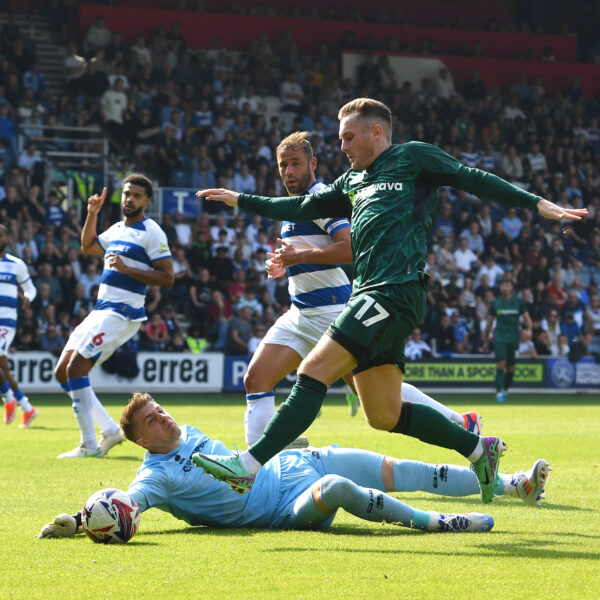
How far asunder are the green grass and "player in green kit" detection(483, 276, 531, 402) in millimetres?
11884

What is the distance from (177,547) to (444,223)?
837 inches

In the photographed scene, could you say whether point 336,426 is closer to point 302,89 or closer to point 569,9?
point 302,89

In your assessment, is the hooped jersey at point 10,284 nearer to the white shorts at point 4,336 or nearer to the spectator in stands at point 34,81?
the white shorts at point 4,336

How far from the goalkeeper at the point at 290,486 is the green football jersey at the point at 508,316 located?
1498 cm

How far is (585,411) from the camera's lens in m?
18.2

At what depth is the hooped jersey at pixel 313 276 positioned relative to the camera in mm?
8180

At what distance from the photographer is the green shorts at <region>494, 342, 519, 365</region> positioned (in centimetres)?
2147

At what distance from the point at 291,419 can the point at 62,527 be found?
1488 millimetres

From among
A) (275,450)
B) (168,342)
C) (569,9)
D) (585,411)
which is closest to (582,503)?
(275,450)

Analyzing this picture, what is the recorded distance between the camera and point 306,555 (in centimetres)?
545

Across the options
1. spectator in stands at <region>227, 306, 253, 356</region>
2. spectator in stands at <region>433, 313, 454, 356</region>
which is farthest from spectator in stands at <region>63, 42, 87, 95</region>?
spectator in stands at <region>433, 313, 454, 356</region>

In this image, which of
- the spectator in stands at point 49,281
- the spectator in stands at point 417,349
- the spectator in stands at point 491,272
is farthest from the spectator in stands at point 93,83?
the spectator in stands at point 491,272

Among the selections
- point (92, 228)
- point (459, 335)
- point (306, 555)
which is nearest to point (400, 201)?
point (306, 555)


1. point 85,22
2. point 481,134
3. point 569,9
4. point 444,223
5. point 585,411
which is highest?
Answer: point 569,9
